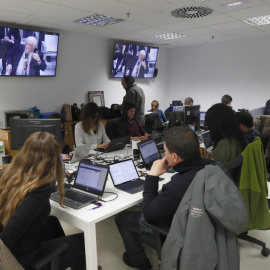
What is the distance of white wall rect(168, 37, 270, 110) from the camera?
624 centimetres

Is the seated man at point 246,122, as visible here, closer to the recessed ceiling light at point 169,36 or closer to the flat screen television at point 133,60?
the recessed ceiling light at point 169,36

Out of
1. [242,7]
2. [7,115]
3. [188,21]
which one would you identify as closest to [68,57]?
[7,115]

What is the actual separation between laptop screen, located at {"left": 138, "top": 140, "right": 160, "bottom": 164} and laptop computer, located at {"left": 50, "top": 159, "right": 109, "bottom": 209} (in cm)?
67

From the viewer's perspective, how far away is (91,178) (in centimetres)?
198

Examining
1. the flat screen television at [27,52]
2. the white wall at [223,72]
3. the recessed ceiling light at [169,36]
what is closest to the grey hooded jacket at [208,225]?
the flat screen television at [27,52]

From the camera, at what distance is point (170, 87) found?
779 cm

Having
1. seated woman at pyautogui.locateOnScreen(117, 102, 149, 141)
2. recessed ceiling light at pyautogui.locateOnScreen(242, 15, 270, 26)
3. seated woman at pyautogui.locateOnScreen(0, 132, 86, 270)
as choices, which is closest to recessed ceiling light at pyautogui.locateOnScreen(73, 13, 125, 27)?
seated woman at pyautogui.locateOnScreen(117, 102, 149, 141)

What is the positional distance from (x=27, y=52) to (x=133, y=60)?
101 inches

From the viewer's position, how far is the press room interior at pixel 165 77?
5.00m

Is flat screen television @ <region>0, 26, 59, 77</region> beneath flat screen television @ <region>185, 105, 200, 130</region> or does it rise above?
above

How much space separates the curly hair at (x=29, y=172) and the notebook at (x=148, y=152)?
1066mm

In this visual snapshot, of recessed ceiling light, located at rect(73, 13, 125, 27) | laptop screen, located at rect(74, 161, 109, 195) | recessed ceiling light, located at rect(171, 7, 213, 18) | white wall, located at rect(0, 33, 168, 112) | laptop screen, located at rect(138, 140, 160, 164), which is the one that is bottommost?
laptop screen, located at rect(74, 161, 109, 195)

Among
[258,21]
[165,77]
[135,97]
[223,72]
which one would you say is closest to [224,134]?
[135,97]

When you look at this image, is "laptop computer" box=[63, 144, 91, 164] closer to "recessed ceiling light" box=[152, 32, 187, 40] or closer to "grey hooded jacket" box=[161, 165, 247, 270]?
"grey hooded jacket" box=[161, 165, 247, 270]
